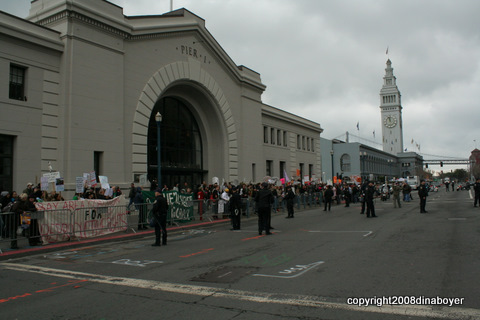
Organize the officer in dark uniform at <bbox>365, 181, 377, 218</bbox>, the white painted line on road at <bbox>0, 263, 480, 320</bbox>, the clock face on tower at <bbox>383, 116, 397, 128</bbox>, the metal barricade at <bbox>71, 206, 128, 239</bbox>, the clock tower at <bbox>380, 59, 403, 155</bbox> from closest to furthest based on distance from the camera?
the white painted line on road at <bbox>0, 263, 480, 320</bbox> → the metal barricade at <bbox>71, 206, 128, 239</bbox> → the officer in dark uniform at <bbox>365, 181, 377, 218</bbox> → the clock tower at <bbox>380, 59, 403, 155</bbox> → the clock face on tower at <bbox>383, 116, 397, 128</bbox>

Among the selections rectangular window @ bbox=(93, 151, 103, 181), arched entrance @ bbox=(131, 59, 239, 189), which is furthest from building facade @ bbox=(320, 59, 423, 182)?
rectangular window @ bbox=(93, 151, 103, 181)

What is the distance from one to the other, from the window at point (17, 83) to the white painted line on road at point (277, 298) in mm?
12154

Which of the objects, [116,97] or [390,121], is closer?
[116,97]

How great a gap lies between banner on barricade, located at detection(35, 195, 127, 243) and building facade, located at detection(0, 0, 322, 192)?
4677mm

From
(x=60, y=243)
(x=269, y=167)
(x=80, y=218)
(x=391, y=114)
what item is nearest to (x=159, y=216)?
(x=80, y=218)

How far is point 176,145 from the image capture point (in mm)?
28406

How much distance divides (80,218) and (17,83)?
8231 millimetres

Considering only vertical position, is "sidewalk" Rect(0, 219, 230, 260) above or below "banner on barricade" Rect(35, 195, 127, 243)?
below

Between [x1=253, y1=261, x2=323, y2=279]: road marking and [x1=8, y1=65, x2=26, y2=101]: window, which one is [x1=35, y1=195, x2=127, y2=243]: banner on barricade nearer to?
[x1=8, y1=65, x2=26, y2=101]: window

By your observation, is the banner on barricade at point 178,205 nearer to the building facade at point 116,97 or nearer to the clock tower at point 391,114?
the building facade at point 116,97

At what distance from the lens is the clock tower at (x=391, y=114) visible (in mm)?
156750

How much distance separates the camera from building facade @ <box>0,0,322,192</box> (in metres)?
17.8

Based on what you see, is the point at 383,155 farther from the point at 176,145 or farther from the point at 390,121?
the point at 176,145

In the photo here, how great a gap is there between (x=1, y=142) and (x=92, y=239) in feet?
23.7
